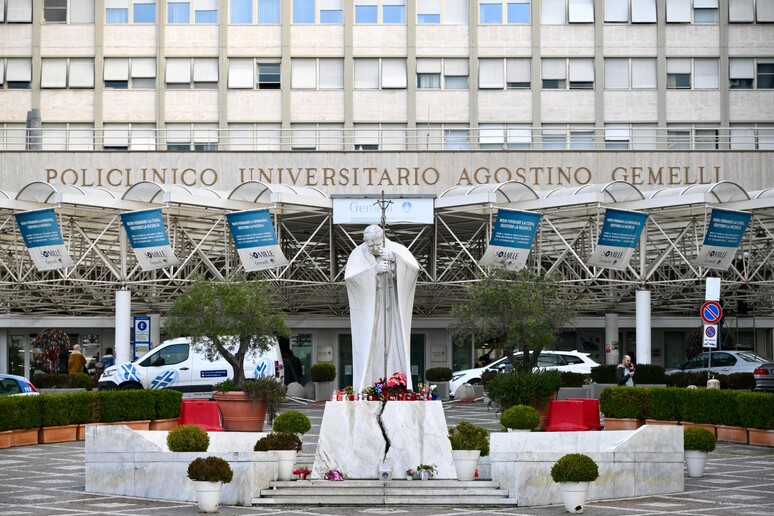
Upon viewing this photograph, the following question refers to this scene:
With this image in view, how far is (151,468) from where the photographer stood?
17.1 meters

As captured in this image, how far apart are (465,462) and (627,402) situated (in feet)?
28.9

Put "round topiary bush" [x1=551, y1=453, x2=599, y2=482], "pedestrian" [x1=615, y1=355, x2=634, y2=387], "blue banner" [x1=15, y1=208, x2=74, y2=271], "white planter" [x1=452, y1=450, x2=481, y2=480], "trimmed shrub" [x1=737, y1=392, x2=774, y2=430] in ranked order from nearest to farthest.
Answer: "round topiary bush" [x1=551, y1=453, x2=599, y2=482], "white planter" [x1=452, y1=450, x2=481, y2=480], "trimmed shrub" [x1=737, y1=392, x2=774, y2=430], "pedestrian" [x1=615, y1=355, x2=634, y2=387], "blue banner" [x1=15, y1=208, x2=74, y2=271]

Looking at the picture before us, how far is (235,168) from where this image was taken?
44.8m

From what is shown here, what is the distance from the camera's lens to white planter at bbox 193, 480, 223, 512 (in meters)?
15.5

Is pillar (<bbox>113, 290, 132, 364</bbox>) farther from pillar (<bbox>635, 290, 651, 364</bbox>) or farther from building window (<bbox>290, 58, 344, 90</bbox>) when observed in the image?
building window (<bbox>290, 58, 344, 90</bbox>)

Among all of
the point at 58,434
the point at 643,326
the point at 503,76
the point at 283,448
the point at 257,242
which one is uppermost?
the point at 503,76

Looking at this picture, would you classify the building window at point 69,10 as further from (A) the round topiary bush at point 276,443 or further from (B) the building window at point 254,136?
(A) the round topiary bush at point 276,443

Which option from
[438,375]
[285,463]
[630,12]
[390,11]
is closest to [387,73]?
[390,11]

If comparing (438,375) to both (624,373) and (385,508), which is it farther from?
(385,508)

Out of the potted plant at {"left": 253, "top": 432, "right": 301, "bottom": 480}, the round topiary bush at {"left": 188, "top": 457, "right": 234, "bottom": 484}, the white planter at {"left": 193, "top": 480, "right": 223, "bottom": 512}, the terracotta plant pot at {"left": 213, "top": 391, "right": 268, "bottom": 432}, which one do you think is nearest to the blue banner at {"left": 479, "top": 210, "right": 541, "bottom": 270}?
the terracotta plant pot at {"left": 213, "top": 391, "right": 268, "bottom": 432}

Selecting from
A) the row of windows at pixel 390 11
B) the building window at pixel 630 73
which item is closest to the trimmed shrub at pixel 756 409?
the building window at pixel 630 73

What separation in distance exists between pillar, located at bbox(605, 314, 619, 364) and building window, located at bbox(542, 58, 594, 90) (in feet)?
33.8

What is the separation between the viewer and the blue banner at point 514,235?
112ft

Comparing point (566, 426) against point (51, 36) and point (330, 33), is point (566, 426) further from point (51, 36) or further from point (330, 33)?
point (51, 36)
